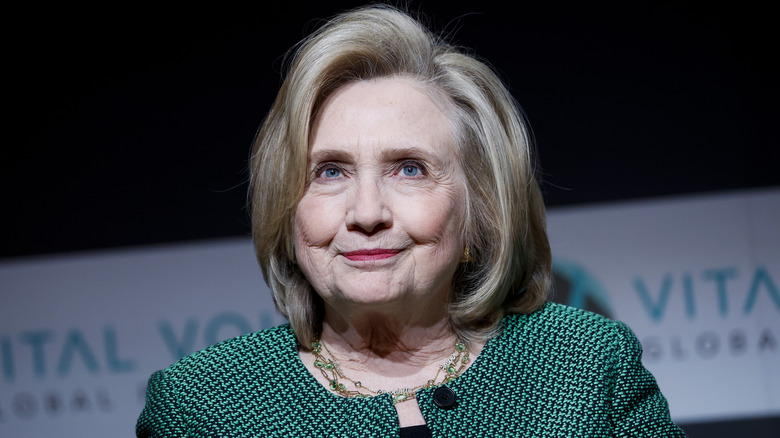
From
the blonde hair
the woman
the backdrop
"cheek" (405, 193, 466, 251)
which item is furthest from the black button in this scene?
the backdrop

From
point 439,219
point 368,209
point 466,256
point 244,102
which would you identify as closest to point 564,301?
point 244,102

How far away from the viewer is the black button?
1564mm

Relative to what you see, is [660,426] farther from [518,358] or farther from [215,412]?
[215,412]

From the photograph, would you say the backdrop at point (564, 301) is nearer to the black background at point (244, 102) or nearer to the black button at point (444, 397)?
the black background at point (244, 102)

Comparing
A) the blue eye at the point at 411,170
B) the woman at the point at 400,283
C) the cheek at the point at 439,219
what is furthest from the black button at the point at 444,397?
the blue eye at the point at 411,170

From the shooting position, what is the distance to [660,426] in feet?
5.23

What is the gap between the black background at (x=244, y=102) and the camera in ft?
9.75

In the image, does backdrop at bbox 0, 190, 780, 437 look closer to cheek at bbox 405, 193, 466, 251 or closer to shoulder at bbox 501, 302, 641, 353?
shoulder at bbox 501, 302, 641, 353

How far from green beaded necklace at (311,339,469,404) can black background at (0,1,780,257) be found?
1.38 m

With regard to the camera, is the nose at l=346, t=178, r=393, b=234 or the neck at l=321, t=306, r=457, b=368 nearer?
the nose at l=346, t=178, r=393, b=234

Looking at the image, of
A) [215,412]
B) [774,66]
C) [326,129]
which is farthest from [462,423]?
[774,66]

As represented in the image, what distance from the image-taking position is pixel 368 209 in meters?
1.49

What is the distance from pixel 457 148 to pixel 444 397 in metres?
0.44

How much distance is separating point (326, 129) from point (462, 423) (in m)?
0.57
